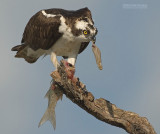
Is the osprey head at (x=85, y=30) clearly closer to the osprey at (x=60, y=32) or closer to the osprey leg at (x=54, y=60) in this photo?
the osprey at (x=60, y=32)

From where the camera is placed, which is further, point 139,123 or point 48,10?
point 48,10

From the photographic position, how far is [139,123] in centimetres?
1110

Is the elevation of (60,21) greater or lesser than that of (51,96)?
greater

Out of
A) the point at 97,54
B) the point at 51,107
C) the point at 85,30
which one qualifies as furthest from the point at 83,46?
the point at 51,107

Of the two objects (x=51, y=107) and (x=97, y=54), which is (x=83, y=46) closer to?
(x=97, y=54)

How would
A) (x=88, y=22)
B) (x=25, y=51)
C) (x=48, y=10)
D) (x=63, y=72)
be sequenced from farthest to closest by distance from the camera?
1. (x=25, y=51)
2. (x=48, y=10)
3. (x=88, y=22)
4. (x=63, y=72)

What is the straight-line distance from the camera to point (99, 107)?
11.1 m

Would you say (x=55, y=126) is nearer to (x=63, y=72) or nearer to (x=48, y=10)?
(x=63, y=72)

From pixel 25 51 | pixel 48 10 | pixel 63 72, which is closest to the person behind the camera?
pixel 63 72

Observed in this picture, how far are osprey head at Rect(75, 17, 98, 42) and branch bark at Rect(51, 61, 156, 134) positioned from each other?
3.27 feet

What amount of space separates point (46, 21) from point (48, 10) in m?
0.56

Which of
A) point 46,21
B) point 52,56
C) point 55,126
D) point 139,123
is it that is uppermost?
point 46,21

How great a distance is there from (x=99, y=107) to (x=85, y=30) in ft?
7.11

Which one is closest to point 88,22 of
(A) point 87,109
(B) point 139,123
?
(A) point 87,109
